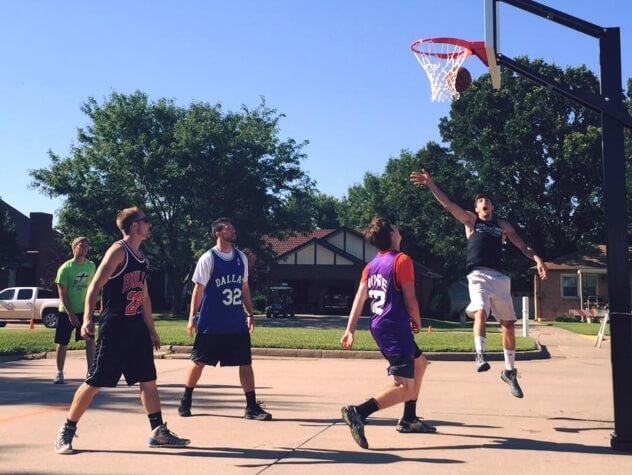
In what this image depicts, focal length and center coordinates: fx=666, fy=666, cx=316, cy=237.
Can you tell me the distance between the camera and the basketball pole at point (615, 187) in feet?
→ 18.8

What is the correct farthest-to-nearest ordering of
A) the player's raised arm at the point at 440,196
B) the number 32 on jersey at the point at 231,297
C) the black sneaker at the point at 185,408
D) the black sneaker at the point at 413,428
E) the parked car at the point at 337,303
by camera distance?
the parked car at the point at 337,303 < the black sneaker at the point at 185,408 < the number 32 on jersey at the point at 231,297 < the player's raised arm at the point at 440,196 < the black sneaker at the point at 413,428

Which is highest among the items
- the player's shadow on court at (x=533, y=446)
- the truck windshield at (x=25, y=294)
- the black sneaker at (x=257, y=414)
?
the truck windshield at (x=25, y=294)

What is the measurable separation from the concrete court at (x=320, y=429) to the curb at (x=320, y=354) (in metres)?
2.92

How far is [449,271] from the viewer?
178ft

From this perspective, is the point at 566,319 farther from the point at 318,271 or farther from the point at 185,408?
the point at 185,408

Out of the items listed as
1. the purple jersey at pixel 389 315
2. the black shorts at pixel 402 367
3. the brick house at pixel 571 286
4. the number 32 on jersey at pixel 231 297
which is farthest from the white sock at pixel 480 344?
the brick house at pixel 571 286

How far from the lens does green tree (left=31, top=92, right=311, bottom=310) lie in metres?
34.8

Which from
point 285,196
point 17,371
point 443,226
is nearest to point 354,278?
point 443,226

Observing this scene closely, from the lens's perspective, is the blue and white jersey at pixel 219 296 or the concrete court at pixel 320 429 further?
the blue and white jersey at pixel 219 296

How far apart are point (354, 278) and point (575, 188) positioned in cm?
1651

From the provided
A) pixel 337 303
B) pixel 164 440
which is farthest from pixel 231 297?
pixel 337 303

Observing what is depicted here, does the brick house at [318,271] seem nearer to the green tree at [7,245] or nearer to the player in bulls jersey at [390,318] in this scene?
the green tree at [7,245]

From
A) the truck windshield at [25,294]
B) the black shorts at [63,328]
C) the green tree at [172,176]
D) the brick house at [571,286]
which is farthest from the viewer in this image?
the brick house at [571,286]

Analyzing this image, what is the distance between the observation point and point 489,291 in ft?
25.0
